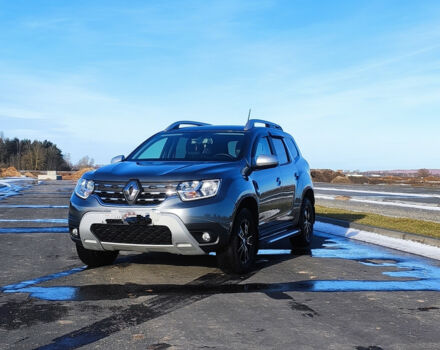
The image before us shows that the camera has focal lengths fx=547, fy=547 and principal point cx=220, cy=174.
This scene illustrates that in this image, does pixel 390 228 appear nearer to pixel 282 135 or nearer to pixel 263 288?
pixel 282 135

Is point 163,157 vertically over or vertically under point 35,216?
over

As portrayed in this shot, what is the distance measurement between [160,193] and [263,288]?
4.89 feet

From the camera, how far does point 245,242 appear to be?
258 inches

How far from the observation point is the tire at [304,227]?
8.86 meters

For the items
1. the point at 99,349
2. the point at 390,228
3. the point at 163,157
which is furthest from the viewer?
the point at 390,228

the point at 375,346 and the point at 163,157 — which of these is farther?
the point at 163,157

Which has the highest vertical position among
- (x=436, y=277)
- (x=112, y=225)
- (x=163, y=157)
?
(x=163, y=157)

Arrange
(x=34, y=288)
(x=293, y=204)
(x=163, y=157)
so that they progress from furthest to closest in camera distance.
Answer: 1. (x=293, y=204)
2. (x=163, y=157)
3. (x=34, y=288)

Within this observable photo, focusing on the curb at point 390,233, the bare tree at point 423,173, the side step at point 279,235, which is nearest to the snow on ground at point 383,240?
the curb at point 390,233

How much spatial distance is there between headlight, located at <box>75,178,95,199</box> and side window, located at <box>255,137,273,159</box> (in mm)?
2259

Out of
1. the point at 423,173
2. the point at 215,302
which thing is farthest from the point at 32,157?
the point at 215,302

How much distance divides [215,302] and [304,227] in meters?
4.16

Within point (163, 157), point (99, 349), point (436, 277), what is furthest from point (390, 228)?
point (99, 349)

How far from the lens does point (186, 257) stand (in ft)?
25.0
